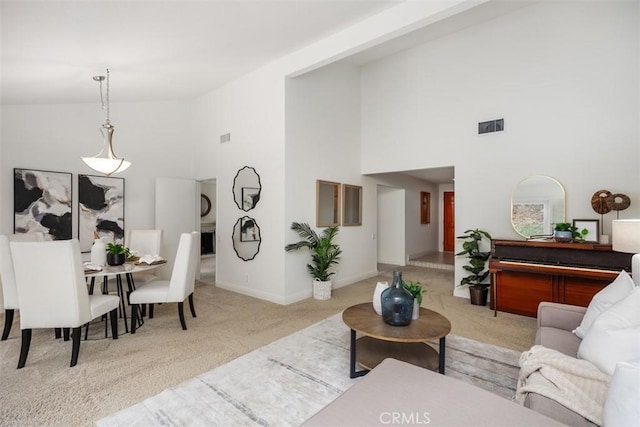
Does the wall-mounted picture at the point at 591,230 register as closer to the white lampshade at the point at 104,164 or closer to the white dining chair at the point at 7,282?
the white lampshade at the point at 104,164

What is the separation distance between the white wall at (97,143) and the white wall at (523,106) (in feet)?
12.8

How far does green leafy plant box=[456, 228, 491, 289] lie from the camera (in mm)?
4281

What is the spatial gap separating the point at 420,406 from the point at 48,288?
2.97 m

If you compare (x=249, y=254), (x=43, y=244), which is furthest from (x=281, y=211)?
(x=43, y=244)

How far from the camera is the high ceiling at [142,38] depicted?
2299 millimetres

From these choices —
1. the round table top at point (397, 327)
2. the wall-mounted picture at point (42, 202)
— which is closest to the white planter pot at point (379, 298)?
the round table top at point (397, 327)

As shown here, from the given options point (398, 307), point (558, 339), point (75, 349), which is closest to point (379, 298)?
point (398, 307)

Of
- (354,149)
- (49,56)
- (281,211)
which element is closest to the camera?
(49,56)

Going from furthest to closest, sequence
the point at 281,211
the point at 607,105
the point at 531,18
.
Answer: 1. the point at 281,211
2. the point at 531,18
3. the point at 607,105

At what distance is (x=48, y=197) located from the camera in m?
4.18

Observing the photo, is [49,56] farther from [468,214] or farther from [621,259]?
[621,259]

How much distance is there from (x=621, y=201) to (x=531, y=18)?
263 cm

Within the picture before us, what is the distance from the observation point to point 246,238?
15.9 ft

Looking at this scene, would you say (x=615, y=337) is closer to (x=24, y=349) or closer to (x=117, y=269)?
(x=117, y=269)
